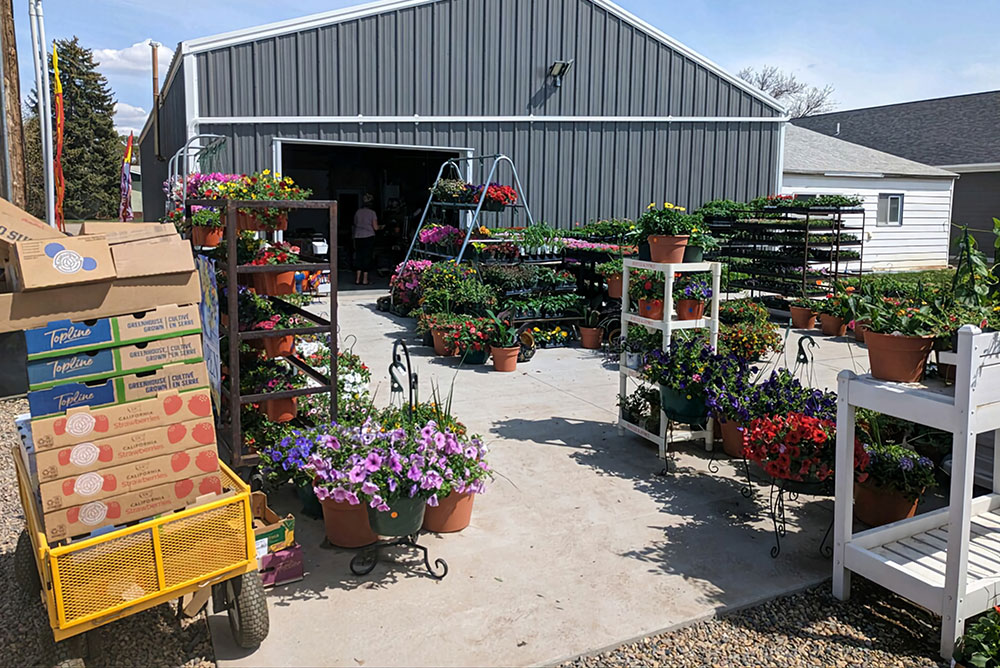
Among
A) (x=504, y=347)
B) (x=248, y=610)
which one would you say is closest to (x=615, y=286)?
(x=504, y=347)

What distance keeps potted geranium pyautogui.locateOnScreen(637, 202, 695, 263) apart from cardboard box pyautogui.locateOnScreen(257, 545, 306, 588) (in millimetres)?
3194

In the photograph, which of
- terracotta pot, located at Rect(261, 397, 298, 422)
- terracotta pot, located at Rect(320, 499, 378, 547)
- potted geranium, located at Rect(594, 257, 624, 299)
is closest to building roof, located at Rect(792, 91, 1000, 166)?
potted geranium, located at Rect(594, 257, 624, 299)

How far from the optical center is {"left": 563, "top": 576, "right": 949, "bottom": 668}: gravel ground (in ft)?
10.0

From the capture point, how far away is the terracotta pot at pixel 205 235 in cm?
508

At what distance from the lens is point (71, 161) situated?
37.9m

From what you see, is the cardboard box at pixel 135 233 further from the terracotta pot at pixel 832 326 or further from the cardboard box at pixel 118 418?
the terracotta pot at pixel 832 326

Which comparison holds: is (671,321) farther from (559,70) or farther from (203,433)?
(559,70)

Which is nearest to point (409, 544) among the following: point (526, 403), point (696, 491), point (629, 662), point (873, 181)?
point (629, 662)

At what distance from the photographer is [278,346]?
454 cm

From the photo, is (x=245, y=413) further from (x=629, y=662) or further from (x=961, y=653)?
(x=961, y=653)

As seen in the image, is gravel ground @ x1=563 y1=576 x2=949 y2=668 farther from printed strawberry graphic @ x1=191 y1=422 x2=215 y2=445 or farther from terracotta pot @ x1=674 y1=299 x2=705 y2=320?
Answer: terracotta pot @ x1=674 y1=299 x2=705 y2=320

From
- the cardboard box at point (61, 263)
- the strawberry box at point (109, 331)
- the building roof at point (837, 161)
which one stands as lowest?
the strawberry box at point (109, 331)

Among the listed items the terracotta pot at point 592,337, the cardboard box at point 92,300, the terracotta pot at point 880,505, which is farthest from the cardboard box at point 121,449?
the terracotta pot at point 592,337

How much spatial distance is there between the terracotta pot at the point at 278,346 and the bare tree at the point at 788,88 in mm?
51363
